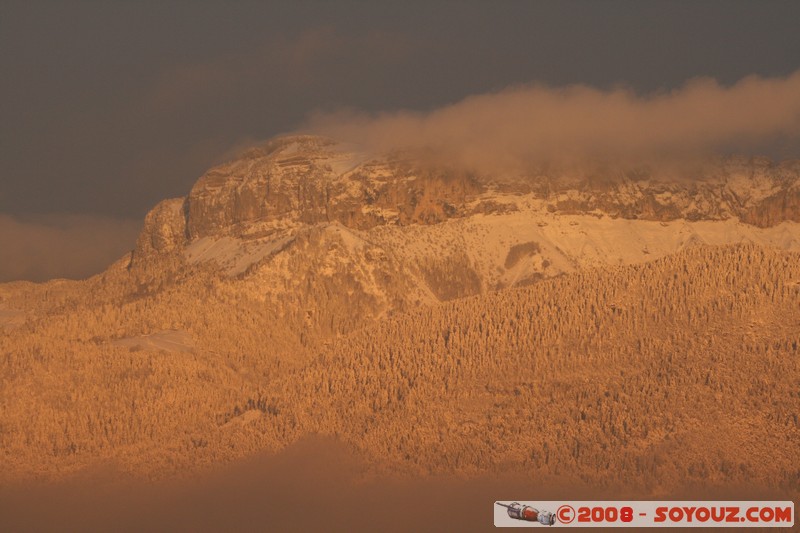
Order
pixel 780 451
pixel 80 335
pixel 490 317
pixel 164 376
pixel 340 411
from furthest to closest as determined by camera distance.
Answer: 1. pixel 80 335
2. pixel 164 376
3. pixel 490 317
4. pixel 340 411
5. pixel 780 451

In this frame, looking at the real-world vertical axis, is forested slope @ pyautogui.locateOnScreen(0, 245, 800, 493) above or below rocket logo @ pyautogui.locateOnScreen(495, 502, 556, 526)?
above

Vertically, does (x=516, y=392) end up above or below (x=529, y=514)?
Answer: above

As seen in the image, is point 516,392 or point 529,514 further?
point 516,392

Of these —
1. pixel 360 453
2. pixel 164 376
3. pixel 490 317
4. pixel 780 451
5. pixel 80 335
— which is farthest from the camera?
pixel 80 335

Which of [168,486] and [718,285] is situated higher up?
[718,285]

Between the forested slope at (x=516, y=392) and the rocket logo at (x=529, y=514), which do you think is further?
the forested slope at (x=516, y=392)

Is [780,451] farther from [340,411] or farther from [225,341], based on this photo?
[225,341]

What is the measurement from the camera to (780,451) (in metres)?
130

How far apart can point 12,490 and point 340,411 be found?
84.9ft

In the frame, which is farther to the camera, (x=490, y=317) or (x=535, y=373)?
(x=490, y=317)

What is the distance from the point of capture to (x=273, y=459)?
14575 centimetres

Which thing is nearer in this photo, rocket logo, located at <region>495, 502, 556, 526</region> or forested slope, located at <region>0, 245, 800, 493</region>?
rocket logo, located at <region>495, 502, 556, 526</region>

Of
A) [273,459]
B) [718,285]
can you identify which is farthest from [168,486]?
[718,285]

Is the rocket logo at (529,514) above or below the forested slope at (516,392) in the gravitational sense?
below
